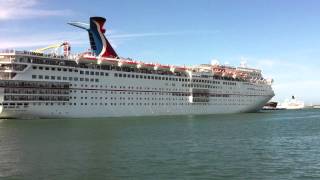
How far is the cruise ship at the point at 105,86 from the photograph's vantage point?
6394 centimetres

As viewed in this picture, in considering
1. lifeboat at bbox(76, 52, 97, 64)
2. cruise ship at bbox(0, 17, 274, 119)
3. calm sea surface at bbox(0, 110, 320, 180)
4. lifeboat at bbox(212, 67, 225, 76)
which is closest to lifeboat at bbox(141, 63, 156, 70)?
cruise ship at bbox(0, 17, 274, 119)

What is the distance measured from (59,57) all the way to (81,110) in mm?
8985

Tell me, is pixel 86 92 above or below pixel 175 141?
above

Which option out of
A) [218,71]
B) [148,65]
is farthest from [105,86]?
[218,71]

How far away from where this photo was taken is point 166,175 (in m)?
23.1

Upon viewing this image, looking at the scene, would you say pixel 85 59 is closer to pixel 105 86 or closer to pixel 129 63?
pixel 105 86

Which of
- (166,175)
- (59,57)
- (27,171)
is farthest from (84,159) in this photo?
(59,57)

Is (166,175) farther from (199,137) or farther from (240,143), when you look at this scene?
(199,137)

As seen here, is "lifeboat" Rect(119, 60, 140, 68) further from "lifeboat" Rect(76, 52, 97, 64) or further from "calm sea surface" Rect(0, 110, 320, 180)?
"calm sea surface" Rect(0, 110, 320, 180)

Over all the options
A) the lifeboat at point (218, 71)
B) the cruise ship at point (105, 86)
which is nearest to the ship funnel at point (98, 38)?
the cruise ship at point (105, 86)

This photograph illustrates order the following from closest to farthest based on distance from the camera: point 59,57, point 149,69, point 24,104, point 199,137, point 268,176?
point 268,176 < point 199,137 < point 24,104 < point 59,57 < point 149,69

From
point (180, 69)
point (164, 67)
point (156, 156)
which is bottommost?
point (156, 156)

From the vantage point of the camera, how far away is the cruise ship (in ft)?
210

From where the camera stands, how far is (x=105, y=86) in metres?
74.4
